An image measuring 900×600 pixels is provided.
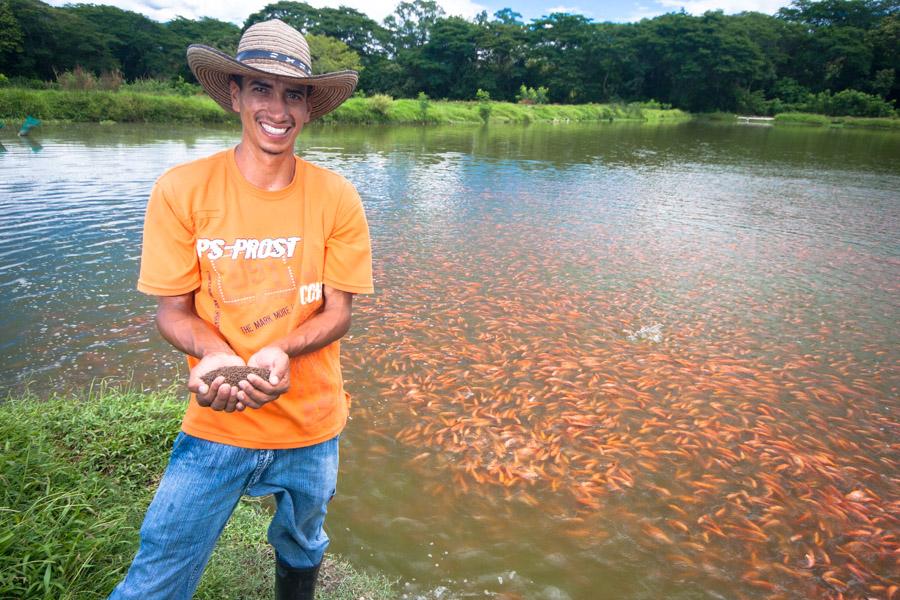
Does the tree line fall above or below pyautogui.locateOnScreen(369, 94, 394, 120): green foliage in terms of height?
above

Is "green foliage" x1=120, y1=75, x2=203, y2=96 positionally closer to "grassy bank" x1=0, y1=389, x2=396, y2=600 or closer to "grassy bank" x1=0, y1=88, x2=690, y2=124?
"grassy bank" x1=0, y1=88, x2=690, y2=124

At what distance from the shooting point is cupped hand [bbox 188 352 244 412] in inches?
71.0

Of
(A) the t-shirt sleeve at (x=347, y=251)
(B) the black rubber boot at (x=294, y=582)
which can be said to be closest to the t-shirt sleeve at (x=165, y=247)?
(A) the t-shirt sleeve at (x=347, y=251)

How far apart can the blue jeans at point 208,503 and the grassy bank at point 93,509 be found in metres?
0.83

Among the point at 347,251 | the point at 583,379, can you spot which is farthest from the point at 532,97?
the point at 347,251

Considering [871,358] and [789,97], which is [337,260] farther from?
[789,97]

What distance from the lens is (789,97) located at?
75.8m

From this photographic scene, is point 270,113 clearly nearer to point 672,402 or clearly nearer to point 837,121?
point 672,402

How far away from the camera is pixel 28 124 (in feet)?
79.3

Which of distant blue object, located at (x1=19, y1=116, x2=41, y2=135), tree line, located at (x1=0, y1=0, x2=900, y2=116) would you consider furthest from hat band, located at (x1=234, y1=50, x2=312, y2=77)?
tree line, located at (x1=0, y1=0, x2=900, y2=116)

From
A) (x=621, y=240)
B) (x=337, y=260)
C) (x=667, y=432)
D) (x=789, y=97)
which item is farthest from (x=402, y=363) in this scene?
(x=789, y=97)

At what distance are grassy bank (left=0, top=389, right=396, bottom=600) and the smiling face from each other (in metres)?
2.10

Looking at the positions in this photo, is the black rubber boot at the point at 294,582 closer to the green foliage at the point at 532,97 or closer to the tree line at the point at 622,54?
the tree line at the point at 622,54

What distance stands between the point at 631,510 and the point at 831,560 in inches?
52.4
